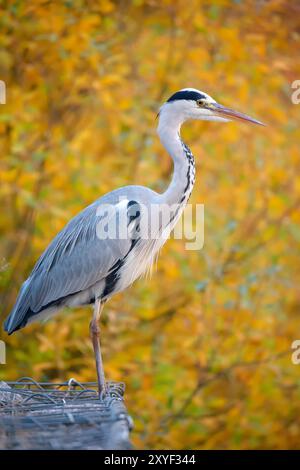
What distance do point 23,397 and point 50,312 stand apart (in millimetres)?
1013

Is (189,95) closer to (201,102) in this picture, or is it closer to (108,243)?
(201,102)

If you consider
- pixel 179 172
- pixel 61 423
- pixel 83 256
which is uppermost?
pixel 179 172

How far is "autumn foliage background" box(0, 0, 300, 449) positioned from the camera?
461cm

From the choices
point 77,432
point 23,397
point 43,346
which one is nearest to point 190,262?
point 43,346

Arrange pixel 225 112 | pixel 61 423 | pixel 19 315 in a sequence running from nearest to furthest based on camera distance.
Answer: pixel 61 423 < pixel 19 315 < pixel 225 112

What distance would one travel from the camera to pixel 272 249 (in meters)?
5.21

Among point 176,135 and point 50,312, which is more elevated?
point 176,135

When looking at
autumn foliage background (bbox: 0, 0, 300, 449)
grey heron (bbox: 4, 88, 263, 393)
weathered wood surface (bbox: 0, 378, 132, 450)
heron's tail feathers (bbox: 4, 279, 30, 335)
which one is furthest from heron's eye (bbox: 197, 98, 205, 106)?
weathered wood surface (bbox: 0, 378, 132, 450)

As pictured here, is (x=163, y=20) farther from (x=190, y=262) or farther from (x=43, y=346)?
Answer: (x=43, y=346)

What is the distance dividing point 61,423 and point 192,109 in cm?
197

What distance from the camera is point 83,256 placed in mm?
3703

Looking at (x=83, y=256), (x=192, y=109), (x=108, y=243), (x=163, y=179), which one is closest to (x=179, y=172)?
(x=192, y=109)

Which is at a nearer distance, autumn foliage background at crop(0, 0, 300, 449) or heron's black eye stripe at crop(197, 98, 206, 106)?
heron's black eye stripe at crop(197, 98, 206, 106)

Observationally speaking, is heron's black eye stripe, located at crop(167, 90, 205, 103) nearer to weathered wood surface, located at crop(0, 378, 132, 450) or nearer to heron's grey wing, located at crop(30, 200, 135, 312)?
heron's grey wing, located at crop(30, 200, 135, 312)
